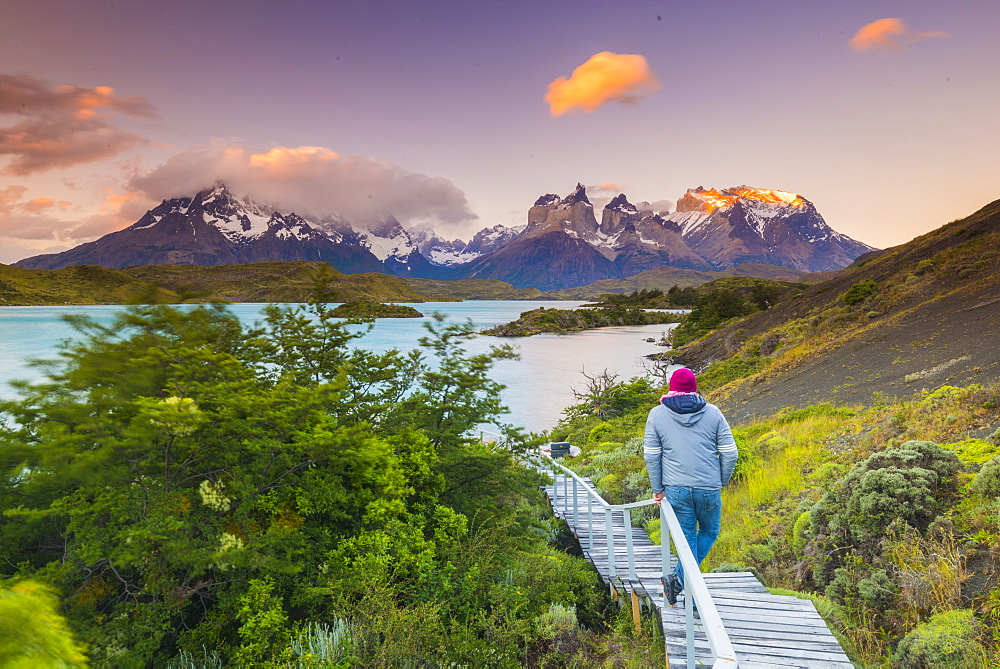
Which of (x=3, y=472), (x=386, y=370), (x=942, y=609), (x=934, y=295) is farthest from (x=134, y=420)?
(x=934, y=295)

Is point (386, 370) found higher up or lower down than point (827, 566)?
higher up

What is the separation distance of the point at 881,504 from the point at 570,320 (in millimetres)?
100785

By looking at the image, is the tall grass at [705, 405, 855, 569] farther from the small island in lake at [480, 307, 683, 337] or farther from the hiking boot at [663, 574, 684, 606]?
the small island in lake at [480, 307, 683, 337]

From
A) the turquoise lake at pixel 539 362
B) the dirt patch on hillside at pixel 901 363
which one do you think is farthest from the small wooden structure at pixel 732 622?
the turquoise lake at pixel 539 362

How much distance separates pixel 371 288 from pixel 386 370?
193 meters

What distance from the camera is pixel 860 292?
3102cm

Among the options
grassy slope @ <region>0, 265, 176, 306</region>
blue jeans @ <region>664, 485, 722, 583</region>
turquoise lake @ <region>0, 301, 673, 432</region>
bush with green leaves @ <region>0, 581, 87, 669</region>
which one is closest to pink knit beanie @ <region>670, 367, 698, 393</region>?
blue jeans @ <region>664, 485, 722, 583</region>

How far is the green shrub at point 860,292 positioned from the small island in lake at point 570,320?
60209 millimetres

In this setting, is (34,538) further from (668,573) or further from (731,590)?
(731,590)

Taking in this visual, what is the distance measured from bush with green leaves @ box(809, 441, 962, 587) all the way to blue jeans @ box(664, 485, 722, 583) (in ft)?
6.14

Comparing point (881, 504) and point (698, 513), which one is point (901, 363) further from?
point (698, 513)

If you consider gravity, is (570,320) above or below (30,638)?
below

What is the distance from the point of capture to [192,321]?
224 inches

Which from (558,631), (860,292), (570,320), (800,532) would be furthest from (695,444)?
(570,320)
